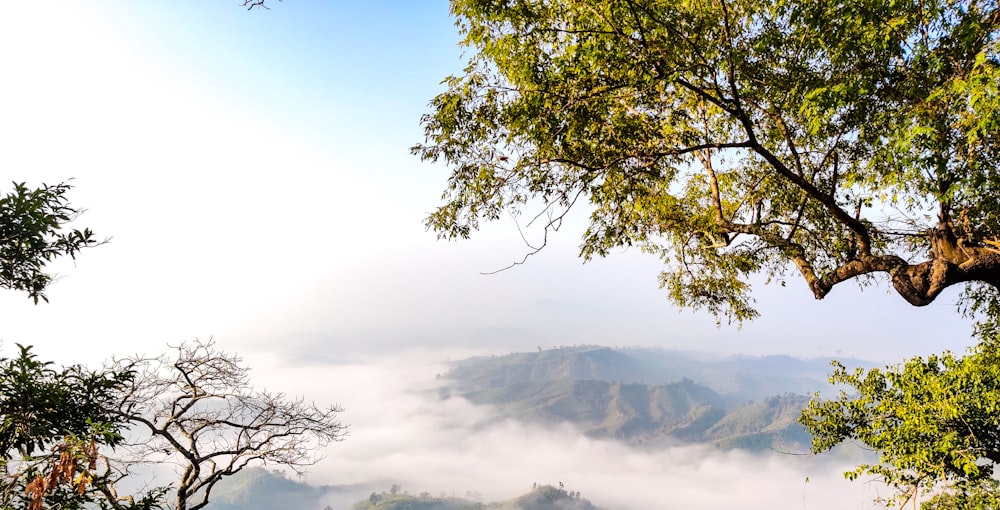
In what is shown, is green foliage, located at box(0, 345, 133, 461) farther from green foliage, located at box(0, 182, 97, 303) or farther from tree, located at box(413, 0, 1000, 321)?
tree, located at box(413, 0, 1000, 321)

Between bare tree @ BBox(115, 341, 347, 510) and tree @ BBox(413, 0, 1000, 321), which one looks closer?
tree @ BBox(413, 0, 1000, 321)

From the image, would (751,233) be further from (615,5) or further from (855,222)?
(615,5)

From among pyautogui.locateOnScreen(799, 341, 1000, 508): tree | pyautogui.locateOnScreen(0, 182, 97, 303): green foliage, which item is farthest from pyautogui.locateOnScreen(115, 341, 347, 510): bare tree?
pyautogui.locateOnScreen(799, 341, 1000, 508): tree

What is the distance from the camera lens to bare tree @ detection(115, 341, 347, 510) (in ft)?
29.6

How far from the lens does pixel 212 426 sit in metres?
9.82

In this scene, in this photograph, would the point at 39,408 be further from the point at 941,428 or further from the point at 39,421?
the point at 941,428

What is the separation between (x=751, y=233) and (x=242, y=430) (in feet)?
34.2

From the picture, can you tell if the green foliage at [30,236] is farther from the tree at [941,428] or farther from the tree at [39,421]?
the tree at [941,428]

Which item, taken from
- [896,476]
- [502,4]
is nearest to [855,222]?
[502,4]

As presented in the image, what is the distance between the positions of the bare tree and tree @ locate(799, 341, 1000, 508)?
35.5 feet

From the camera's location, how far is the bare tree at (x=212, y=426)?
29.6 feet

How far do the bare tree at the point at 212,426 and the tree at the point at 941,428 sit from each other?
426 inches

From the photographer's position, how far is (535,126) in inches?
238

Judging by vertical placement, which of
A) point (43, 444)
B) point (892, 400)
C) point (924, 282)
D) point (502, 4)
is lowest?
point (892, 400)
